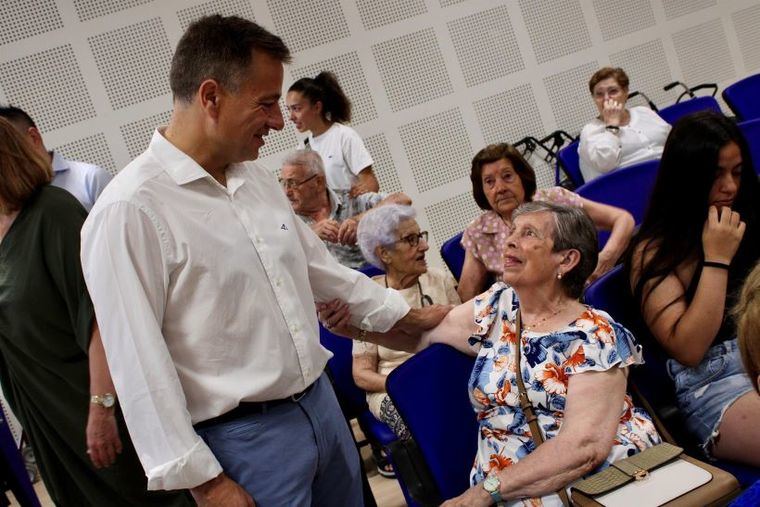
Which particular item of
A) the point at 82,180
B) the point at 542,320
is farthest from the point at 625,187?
the point at 82,180

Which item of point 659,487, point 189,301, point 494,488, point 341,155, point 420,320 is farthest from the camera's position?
point 341,155

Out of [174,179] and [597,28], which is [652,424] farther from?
[597,28]

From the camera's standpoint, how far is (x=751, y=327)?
116 centimetres

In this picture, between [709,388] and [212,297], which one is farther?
[709,388]

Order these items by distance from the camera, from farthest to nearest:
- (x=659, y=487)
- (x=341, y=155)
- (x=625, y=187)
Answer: (x=341, y=155) < (x=625, y=187) < (x=659, y=487)

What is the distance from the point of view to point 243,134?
1555 millimetres

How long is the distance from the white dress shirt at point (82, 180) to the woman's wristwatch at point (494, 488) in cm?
234

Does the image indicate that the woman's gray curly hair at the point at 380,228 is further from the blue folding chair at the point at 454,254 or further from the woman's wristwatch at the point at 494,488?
the woman's wristwatch at the point at 494,488

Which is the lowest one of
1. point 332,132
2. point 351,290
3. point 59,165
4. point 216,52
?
point 351,290

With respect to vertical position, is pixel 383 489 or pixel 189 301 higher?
pixel 189 301

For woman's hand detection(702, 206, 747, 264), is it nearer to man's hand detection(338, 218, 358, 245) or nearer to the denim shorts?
the denim shorts

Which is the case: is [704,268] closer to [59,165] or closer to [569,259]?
[569,259]

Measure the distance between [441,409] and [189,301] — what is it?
911 mm

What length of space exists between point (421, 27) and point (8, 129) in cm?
423
